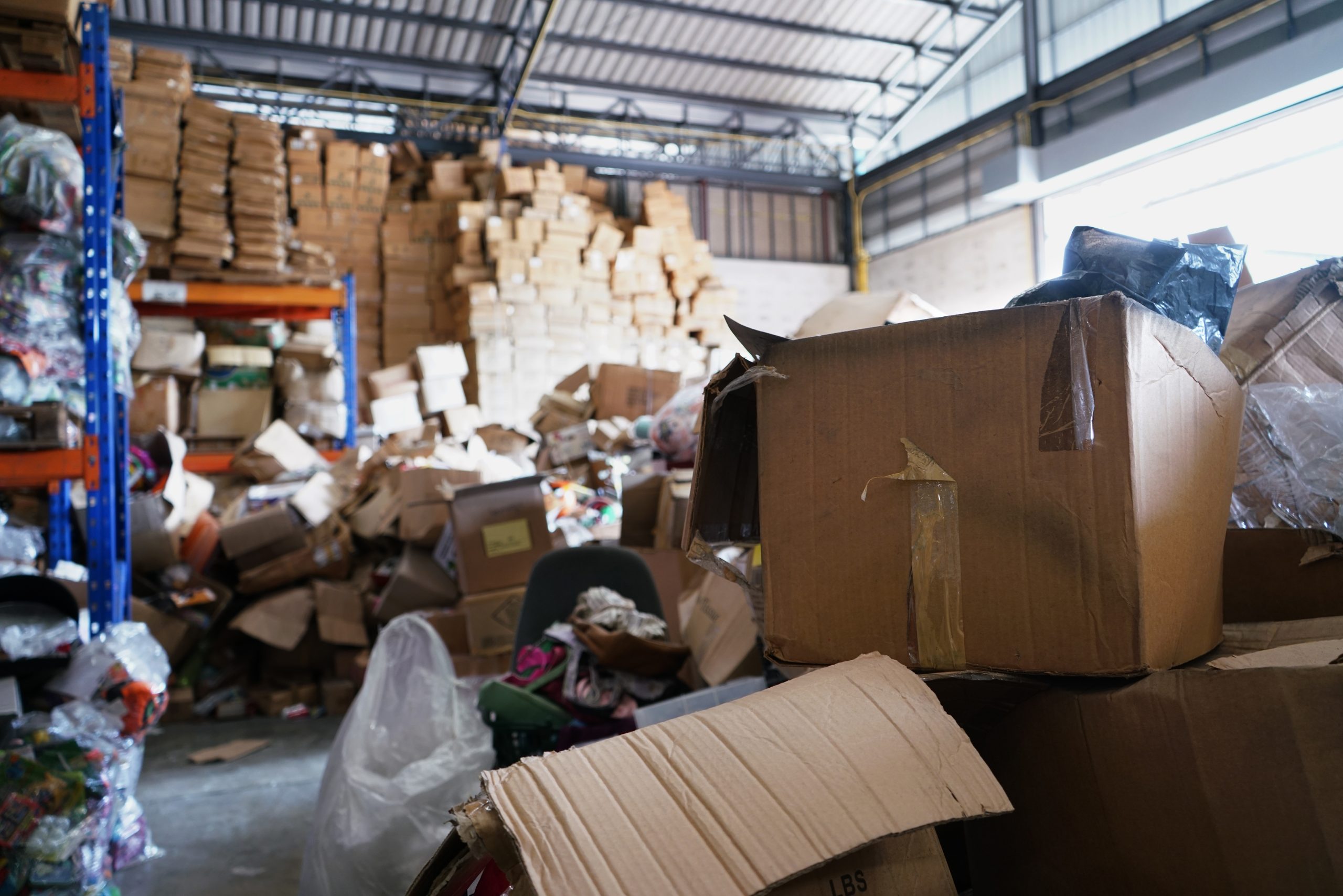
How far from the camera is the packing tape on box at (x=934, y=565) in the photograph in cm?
96

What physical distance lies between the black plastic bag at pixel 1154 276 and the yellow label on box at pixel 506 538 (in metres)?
2.48

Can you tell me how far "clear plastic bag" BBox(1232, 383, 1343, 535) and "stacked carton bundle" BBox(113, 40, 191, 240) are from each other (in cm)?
644

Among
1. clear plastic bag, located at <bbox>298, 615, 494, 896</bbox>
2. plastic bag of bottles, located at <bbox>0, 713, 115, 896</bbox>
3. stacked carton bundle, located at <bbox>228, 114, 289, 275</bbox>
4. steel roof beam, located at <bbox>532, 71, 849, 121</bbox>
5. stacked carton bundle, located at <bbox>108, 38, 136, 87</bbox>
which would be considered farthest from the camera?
steel roof beam, located at <bbox>532, 71, 849, 121</bbox>

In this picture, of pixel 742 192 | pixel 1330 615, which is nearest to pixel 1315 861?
pixel 1330 615

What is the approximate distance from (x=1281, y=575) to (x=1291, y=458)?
163mm

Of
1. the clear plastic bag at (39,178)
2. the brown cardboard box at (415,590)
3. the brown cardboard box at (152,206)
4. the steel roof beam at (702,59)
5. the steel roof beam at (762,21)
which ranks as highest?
the steel roof beam at (762,21)

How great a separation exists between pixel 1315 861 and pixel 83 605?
10.8 feet

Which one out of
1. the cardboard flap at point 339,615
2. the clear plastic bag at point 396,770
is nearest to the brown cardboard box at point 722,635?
the clear plastic bag at point 396,770

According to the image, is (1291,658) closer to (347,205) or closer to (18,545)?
(18,545)

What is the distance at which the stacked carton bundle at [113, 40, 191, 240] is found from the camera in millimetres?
5898

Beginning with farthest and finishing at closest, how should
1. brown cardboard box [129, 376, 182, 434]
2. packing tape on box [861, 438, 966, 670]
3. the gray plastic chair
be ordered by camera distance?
brown cardboard box [129, 376, 182, 434] < the gray plastic chair < packing tape on box [861, 438, 966, 670]

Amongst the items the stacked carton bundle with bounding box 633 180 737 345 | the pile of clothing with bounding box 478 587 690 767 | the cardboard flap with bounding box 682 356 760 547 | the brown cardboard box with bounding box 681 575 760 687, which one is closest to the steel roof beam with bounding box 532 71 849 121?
the stacked carton bundle with bounding box 633 180 737 345

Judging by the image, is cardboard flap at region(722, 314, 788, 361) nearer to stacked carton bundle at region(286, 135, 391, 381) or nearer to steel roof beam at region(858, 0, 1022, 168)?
stacked carton bundle at region(286, 135, 391, 381)

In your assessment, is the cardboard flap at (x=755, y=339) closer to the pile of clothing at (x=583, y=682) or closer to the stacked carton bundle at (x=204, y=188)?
the pile of clothing at (x=583, y=682)
